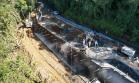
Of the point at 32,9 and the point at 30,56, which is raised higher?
the point at 32,9

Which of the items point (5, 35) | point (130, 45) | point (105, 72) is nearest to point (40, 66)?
point (5, 35)

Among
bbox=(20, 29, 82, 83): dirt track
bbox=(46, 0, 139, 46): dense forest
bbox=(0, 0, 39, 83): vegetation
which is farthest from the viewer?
bbox=(46, 0, 139, 46): dense forest

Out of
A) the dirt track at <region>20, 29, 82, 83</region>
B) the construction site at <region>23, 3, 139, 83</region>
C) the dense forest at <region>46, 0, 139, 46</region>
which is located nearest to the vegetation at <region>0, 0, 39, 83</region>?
the dirt track at <region>20, 29, 82, 83</region>

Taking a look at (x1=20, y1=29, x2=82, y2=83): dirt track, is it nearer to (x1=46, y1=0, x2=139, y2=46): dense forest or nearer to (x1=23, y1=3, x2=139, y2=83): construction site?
(x1=23, y1=3, x2=139, y2=83): construction site

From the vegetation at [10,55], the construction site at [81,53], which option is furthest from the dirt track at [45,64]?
the vegetation at [10,55]

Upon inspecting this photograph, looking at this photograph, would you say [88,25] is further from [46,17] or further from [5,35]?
[5,35]

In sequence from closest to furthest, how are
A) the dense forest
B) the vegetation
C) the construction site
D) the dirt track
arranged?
the vegetation → the construction site → the dirt track → the dense forest
